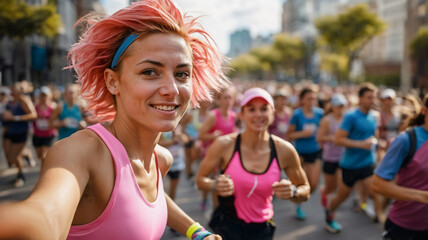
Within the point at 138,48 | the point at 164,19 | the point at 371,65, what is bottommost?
the point at 371,65

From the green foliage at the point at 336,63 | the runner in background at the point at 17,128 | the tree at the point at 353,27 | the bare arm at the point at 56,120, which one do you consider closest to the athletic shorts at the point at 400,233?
the bare arm at the point at 56,120

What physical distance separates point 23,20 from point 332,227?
2214 centimetres

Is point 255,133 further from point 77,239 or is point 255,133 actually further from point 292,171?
point 77,239

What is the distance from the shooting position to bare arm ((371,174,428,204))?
289cm

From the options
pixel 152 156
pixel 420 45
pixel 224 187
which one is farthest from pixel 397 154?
pixel 420 45

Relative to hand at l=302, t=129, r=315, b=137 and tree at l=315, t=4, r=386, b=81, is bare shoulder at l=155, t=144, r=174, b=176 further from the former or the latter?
tree at l=315, t=4, r=386, b=81

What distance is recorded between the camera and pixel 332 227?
586 cm

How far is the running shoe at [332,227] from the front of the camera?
19.0ft

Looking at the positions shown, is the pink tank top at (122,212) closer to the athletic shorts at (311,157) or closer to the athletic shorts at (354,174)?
the athletic shorts at (354,174)

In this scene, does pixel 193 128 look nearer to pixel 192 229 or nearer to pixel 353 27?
pixel 192 229

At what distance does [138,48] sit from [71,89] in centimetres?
616

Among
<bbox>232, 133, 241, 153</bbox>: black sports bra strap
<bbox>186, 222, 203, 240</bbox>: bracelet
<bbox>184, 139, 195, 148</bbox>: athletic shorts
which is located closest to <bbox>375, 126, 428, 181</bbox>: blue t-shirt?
<bbox>232, 133, 241, 153</bbox>: black sports bra strap

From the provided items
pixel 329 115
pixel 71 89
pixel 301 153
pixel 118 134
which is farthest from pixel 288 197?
pixel 71 89

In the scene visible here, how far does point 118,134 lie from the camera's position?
1747mm
